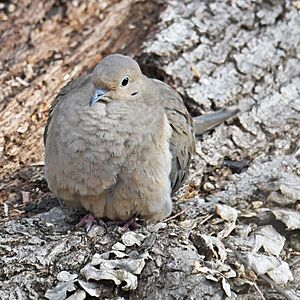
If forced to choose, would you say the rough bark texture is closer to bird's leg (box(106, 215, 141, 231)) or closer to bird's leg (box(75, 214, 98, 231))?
bird's leg (box(75, 214, 98, 231))

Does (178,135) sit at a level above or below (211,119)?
above

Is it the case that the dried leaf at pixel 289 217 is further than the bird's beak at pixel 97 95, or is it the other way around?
the dried leaf at pixel 289 217

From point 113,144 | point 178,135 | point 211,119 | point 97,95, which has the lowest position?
point 211,119

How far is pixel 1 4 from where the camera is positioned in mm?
5973

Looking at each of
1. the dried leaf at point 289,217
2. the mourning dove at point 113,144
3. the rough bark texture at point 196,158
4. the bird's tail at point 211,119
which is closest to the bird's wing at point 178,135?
the mourning dove at point 113,144

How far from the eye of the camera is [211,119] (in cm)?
522

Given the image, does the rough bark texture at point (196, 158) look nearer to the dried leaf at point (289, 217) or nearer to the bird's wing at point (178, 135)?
the dried leaf at point (289, 217)

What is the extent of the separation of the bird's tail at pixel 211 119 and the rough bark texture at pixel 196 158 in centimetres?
7

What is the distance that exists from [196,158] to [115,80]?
3.46 feet

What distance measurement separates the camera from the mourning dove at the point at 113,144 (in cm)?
429

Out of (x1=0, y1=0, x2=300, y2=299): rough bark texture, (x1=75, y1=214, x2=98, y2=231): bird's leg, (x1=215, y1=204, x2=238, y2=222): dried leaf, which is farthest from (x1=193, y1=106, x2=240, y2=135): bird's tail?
(x1=75, y1=214, x2=98, y2=231): bird's leg

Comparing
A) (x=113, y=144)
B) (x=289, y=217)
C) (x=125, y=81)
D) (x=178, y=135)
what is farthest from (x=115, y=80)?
(x=289, y=217)

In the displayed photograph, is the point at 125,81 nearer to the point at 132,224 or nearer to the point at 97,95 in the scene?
the point at 97,95

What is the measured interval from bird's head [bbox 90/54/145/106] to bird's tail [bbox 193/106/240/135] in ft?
2.75
